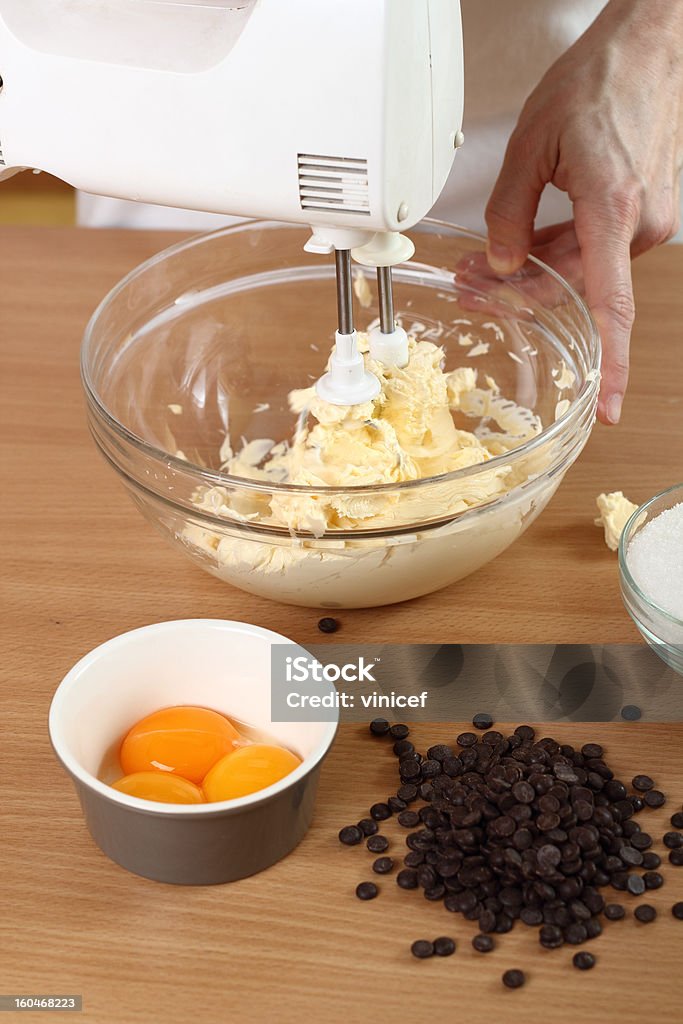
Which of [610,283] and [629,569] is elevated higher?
[610,283]

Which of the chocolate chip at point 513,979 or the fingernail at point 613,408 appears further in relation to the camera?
the fingernail at point 613,408

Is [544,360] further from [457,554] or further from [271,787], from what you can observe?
[271,787]

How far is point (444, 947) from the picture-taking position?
786 mm

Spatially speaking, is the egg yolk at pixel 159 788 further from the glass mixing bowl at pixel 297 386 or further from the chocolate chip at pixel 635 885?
the chocolate chip at pixel 635 885

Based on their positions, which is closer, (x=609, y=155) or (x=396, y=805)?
(x=396, y=805)

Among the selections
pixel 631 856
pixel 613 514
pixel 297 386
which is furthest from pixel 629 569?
pixel 297 386

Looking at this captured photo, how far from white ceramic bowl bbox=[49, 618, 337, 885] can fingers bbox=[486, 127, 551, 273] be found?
22.2 inches

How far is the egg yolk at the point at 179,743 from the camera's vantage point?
2.86 ft

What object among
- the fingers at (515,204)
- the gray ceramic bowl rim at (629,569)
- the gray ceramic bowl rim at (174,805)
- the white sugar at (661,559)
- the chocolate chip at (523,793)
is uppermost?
the fingers at (515,204)

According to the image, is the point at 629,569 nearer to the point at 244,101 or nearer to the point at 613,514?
the point at 613,514

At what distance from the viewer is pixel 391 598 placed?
1.05 m

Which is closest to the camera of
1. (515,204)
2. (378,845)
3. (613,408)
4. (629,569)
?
(378,845)

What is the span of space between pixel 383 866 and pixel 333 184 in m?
0.50

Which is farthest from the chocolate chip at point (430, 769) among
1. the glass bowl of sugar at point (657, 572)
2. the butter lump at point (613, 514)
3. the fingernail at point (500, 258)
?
the fingernail at point (500, 258)
